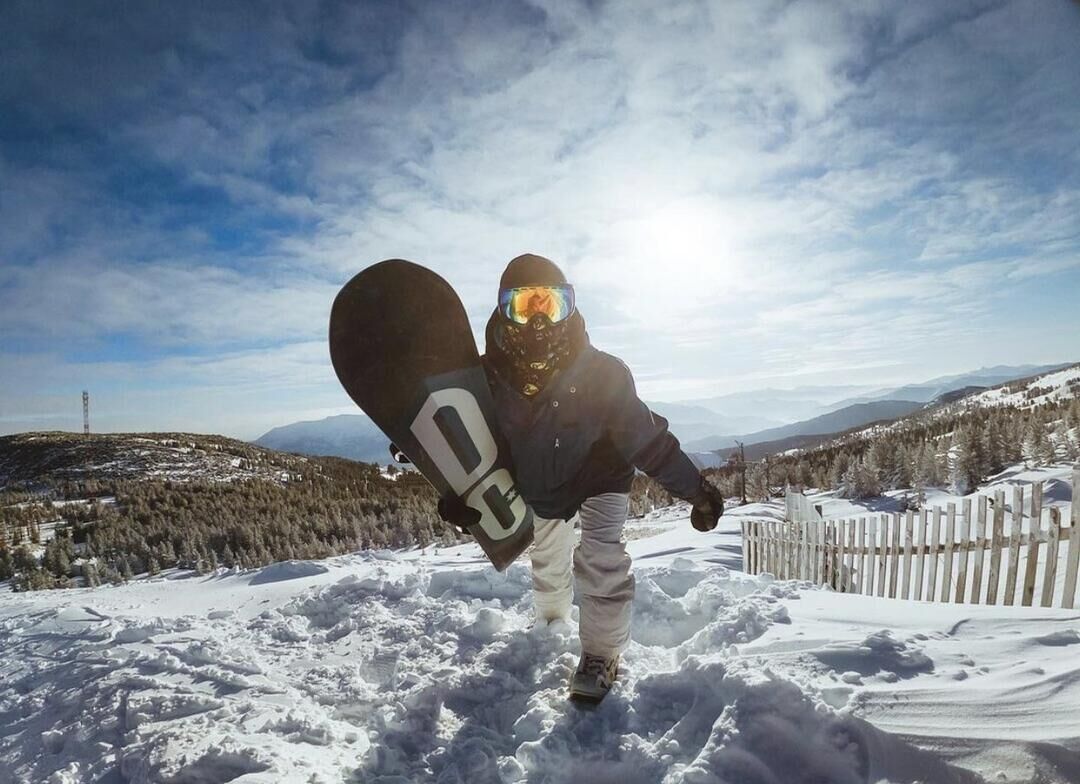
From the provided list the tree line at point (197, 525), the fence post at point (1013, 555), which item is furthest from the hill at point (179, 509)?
the fence post at point (1013, 555)

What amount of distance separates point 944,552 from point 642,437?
5.31m

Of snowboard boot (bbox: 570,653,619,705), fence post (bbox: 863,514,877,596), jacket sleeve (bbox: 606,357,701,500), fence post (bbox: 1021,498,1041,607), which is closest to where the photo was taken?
snowboard boot (bbox: 570,653,619,705)

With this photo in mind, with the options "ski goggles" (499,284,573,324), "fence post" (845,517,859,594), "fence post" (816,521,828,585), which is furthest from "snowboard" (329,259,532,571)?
"fence post" (816,521,828,585)

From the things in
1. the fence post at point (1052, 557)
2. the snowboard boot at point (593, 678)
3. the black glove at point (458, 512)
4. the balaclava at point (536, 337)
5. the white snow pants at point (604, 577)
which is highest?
the balaclava at point (536, 337)

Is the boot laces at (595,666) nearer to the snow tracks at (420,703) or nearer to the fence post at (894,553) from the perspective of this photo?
the snow tracks at (420,703)

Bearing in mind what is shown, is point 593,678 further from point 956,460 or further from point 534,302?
point 956,460

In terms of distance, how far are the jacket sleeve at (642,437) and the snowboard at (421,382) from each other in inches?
27.9

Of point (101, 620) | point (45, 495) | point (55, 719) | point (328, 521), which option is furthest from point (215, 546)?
point (45, 495)

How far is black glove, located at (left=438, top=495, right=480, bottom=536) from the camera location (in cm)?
290

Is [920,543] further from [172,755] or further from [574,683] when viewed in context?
[172,755]

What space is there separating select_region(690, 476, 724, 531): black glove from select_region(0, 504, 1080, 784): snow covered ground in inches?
23.1

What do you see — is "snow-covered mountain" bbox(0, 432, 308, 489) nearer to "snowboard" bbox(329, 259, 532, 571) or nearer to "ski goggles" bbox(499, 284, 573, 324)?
"snowboard" bbox(329, 259, 532, 571)

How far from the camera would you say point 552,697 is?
2.55 meters

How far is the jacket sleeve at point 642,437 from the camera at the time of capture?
2.76 metres
